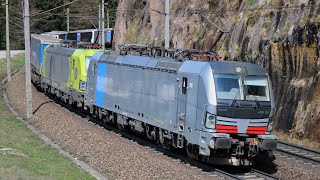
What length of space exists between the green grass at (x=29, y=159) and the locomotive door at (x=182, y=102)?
327 centimetres

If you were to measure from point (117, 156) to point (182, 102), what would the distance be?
8.32ft

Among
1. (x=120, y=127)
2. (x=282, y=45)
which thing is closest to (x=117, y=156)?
(x=120, y=127)

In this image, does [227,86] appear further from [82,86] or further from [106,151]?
[82,86]

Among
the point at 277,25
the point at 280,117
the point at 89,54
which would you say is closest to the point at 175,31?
the point at 89,54

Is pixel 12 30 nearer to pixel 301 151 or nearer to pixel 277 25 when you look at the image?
pixel 277 25

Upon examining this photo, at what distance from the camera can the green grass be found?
41.3ft

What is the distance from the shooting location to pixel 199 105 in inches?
566

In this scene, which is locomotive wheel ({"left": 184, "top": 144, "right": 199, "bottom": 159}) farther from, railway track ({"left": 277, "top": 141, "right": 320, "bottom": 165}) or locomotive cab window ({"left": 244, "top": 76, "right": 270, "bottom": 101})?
railway track ({"left": 277, "top": 141, "right": 320, "bottom": 165})

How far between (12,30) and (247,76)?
7398 cm

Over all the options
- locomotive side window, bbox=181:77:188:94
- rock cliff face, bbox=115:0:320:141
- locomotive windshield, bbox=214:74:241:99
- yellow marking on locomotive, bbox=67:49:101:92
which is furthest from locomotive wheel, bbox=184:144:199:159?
yellow marking on locomotive, bbox=67:49:101:92

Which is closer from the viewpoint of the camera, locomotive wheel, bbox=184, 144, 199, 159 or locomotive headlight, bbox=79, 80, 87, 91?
locomotive wheel, bbox=184, 144, 199, 159

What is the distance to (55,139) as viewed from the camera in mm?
19516

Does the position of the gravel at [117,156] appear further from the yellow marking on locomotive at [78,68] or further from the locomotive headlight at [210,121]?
the yellow marking on locomotive at [78,68]

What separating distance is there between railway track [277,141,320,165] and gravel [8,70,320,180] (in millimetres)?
378
